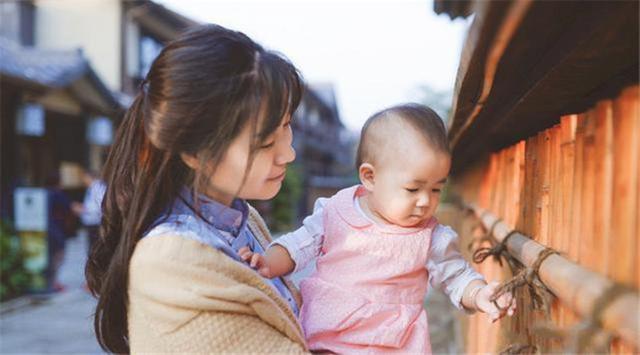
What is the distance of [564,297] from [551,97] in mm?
512

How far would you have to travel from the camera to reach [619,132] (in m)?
1.14

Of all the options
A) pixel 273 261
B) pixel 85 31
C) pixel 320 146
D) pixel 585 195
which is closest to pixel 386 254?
pixel 273 261

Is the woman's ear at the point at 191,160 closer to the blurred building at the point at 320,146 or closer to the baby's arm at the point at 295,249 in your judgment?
the baby's arm at the point at 295,249

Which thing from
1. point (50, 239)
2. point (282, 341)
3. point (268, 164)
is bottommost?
point (50, 239)

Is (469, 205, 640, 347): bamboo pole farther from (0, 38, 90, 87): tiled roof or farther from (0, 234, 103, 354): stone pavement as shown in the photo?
(0, 38, 90, 87): tiled roof

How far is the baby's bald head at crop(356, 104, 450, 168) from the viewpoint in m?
2.12

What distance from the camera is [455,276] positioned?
2113 mm

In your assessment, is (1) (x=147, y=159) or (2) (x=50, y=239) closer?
(1) (x=147, y=159)

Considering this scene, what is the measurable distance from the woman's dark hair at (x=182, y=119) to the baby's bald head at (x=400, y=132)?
0.40m

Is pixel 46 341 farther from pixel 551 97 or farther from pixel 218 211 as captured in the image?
pixel 551 97

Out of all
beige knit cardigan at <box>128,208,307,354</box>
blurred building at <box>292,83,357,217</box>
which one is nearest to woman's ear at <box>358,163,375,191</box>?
beige knit cardigan at <box>128,208,307,354</box>

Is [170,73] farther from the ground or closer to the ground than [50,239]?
farther from the ground

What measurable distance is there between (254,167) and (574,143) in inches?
28.9

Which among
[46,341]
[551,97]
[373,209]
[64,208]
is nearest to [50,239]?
[64,208]
